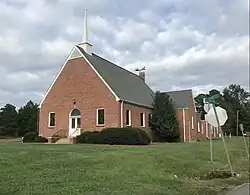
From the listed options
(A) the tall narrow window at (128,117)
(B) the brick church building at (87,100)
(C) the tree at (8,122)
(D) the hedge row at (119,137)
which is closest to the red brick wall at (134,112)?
(B) the brick church building at (87,100)

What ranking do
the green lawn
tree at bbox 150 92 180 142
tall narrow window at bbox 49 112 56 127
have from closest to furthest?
1. the green lawn
2. tall narrow window at bbox 49 112 56 127
3. tree at bbox 150 92 180 142

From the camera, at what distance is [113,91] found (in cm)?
3306

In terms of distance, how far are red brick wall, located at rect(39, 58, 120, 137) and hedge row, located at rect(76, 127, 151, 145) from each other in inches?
150

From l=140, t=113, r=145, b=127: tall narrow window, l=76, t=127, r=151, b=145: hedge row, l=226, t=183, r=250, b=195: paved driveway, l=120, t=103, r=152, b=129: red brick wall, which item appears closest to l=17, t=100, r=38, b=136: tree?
l=140, t=113, r=145, b=127: tall narrow window

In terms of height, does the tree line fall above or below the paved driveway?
above

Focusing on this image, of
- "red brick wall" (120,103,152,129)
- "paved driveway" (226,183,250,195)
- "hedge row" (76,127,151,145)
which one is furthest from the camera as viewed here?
"red brick wall" (120,103,152,129)

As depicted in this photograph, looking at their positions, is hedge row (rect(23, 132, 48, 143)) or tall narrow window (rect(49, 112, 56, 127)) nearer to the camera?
hedge row (rect(23, 132, 48, 143))

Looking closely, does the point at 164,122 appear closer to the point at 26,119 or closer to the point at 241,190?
the point at 241,190

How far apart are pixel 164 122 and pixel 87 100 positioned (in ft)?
31.9

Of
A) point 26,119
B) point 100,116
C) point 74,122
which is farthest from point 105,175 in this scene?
point 26,119

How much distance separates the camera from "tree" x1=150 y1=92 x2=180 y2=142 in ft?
127

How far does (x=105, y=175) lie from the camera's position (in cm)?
1132

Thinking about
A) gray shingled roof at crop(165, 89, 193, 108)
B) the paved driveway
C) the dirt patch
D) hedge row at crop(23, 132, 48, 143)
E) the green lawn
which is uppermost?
gray shingled roof at crop(165, 89, 193, 108)

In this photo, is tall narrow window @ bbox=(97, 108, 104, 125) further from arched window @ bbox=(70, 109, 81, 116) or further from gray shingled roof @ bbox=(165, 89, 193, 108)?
gray shingled roof @ bbox=(165, 89, 193, 108)
